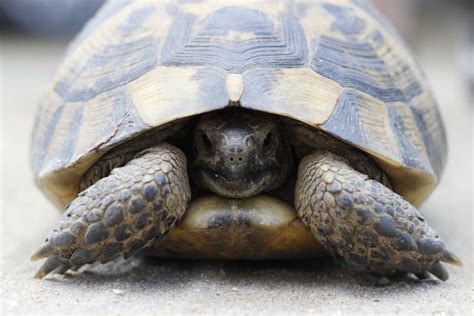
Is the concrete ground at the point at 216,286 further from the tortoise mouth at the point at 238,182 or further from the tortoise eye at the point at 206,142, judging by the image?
the tortoise eye at the point at 206,142

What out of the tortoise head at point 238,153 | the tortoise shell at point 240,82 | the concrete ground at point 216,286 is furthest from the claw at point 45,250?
the tortoise head at point 238,153

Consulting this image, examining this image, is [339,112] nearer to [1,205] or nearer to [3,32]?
[1,205]

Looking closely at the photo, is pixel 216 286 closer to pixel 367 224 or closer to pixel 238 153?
pixel 238 153

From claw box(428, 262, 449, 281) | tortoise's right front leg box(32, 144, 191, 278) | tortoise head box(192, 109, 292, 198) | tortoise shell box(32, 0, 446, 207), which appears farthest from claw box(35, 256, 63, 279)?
claw box(428, 262, 449, 281)

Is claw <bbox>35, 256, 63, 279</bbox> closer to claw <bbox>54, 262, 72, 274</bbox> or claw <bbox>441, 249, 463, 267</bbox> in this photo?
claw <bbox>54, 262, 72, 274</bbox>

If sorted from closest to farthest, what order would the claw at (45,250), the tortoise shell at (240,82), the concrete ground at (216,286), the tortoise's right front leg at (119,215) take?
the concrete ground at (216,286) → the tortoise's right front leg at (119,215) → the claw at (45,250) → the tortoise shell at (240,82)

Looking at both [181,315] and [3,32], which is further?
[3,32]

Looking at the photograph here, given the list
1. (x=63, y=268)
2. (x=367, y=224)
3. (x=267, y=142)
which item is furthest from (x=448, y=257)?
(x=63, y=268)

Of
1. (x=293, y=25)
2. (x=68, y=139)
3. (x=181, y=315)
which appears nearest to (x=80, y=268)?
(x=68, y=139)
